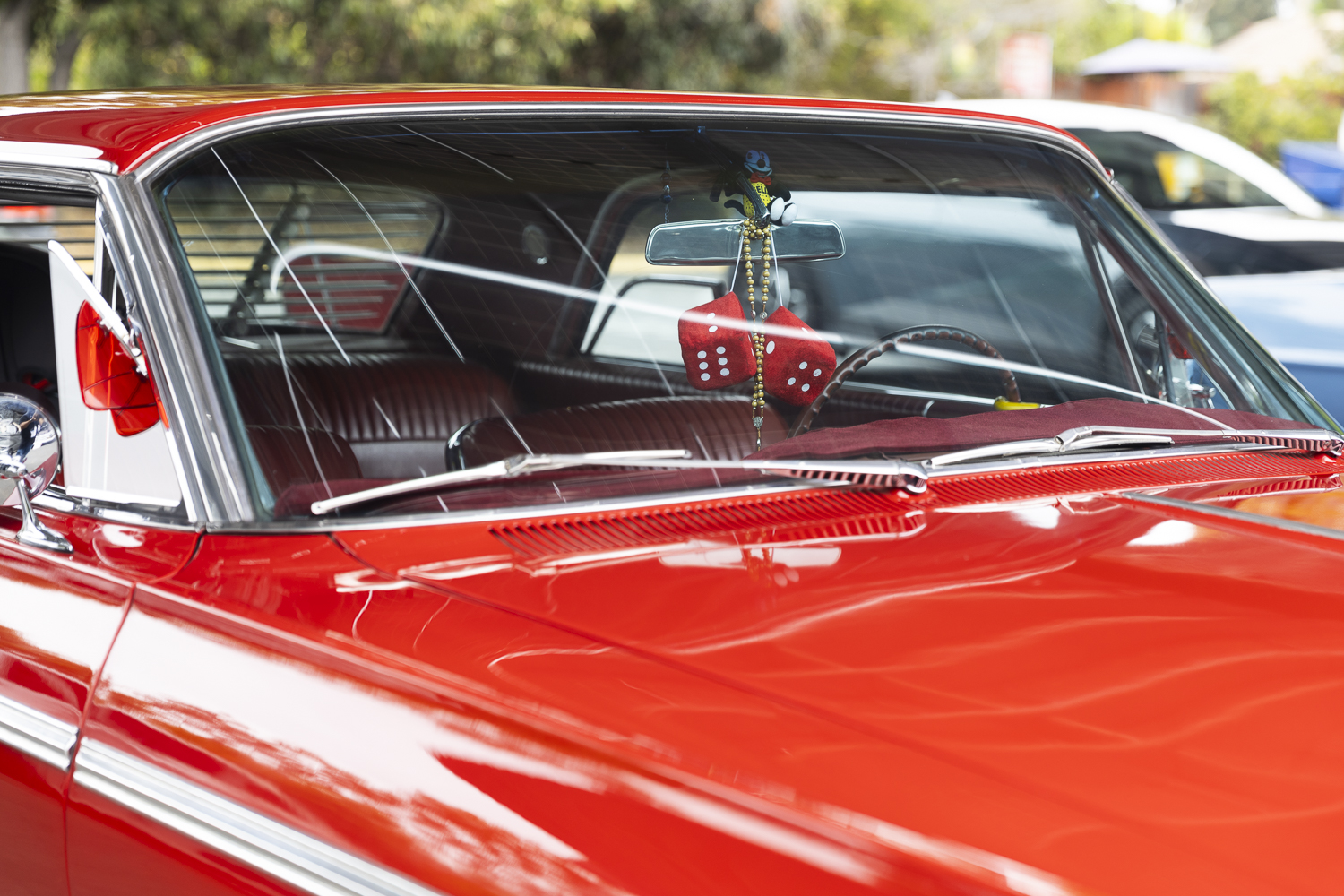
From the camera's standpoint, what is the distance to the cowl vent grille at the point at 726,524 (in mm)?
1473

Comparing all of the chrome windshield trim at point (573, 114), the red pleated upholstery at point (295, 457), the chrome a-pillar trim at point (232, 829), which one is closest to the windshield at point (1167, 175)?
the chrome windshield trim at point (573, 114)

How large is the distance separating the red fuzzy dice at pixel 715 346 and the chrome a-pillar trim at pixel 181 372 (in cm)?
66

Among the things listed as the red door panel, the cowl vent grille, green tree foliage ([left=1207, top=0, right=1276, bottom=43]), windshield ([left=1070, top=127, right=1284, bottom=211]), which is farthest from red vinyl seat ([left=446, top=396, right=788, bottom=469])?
green tree foliage ([left=1207, top=0, right=1276, bottom=43])

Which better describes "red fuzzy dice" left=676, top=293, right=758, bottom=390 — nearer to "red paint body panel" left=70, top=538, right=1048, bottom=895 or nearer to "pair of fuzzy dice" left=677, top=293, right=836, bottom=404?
"pair of fuzzy dice" left=677, top=293, right=836, bottom=404

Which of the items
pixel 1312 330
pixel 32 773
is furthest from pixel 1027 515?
pixel 1312 330

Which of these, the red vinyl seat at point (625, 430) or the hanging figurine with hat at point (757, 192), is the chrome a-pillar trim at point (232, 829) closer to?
the red vinyl seat at point (625, 430)

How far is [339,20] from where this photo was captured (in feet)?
44.3

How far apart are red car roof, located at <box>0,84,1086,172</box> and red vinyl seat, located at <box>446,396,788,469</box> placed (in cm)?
45

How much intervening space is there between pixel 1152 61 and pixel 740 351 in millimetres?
16816

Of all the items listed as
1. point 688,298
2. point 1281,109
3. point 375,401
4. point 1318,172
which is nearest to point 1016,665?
point 688,298

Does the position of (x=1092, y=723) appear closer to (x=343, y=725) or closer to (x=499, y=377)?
(x=343, y=725)

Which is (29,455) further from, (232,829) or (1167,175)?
(1167,175)

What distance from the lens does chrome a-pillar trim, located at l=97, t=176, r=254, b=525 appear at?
1.50m

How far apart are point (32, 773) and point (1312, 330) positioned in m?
4.17
